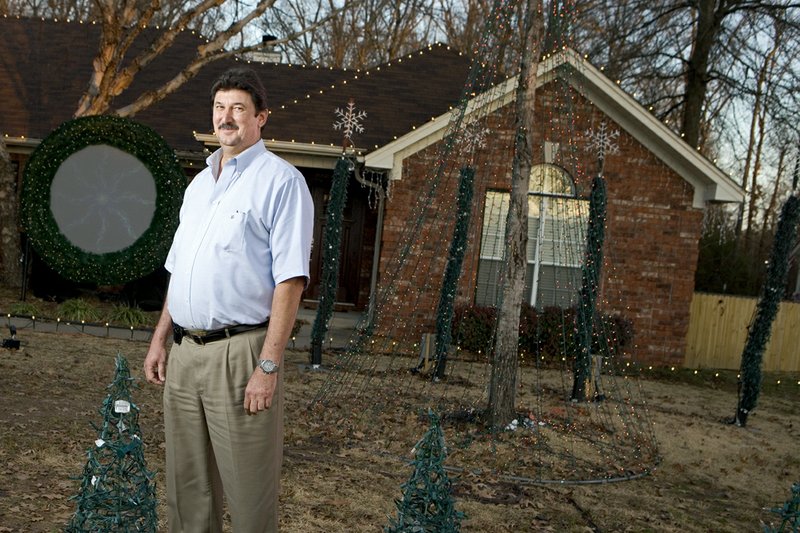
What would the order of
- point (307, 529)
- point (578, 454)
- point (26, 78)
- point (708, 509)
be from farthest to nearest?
point (26, 78)
point (578, 454)
point (708, 509)
point (307, 529)

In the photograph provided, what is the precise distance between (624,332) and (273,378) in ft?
33.0

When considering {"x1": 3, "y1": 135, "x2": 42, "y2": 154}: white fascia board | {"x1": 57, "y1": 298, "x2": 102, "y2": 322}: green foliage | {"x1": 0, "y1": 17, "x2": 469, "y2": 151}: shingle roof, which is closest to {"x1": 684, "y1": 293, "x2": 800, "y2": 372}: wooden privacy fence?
{"x1": 0, "y1": 17, "x2": 469, "y2": 151}: shingle roof

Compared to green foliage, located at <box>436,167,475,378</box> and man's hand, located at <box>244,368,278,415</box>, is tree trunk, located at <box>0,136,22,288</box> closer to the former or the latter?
green foliage, located at <box>436,167,475,378</box>

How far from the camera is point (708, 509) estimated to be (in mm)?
5793

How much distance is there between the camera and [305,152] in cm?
1334

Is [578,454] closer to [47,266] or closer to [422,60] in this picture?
[47,266]

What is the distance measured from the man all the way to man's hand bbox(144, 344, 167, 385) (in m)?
0.13

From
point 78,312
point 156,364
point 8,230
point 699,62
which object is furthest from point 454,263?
point 699,62

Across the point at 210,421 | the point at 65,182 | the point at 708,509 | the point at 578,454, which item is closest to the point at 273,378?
the point at 210,421

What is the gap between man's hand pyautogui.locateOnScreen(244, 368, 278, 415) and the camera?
295cm

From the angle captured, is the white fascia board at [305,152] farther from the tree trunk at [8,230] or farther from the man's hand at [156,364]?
the man's hand at [156,364]

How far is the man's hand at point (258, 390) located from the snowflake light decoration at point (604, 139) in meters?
10.3

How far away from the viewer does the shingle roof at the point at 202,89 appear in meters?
14.2

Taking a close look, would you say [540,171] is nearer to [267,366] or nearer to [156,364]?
[156,364]
